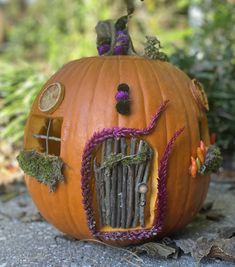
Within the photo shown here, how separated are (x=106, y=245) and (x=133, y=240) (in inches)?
5.7

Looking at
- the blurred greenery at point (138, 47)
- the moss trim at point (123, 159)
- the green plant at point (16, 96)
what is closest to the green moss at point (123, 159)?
the moss trim at point (123, 159)

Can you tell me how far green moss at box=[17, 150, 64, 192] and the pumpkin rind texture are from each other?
3 cm

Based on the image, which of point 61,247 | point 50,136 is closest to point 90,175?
point 50,136

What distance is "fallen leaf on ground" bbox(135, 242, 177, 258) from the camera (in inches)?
80.0

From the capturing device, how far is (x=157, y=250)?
6.75 ft

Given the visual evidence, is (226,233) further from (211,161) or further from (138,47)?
(138,47)

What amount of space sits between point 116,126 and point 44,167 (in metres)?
0.36

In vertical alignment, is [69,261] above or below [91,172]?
below

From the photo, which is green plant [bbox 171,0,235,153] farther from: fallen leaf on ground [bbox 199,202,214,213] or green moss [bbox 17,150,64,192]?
green moss [bbox 17,150,64,192]

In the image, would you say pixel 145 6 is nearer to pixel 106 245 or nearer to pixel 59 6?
pixel 59 6

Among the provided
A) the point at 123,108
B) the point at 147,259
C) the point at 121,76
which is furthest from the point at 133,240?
the point at 121,76

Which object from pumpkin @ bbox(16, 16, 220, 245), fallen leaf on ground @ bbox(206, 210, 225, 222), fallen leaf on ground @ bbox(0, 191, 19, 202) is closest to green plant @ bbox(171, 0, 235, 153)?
fallen leaf on ground @ bbox(206, 210, 225, 222)

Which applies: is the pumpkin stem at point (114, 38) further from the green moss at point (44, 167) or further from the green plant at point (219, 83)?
the green plant at point (219, 83)

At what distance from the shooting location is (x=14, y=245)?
2.27 meters
